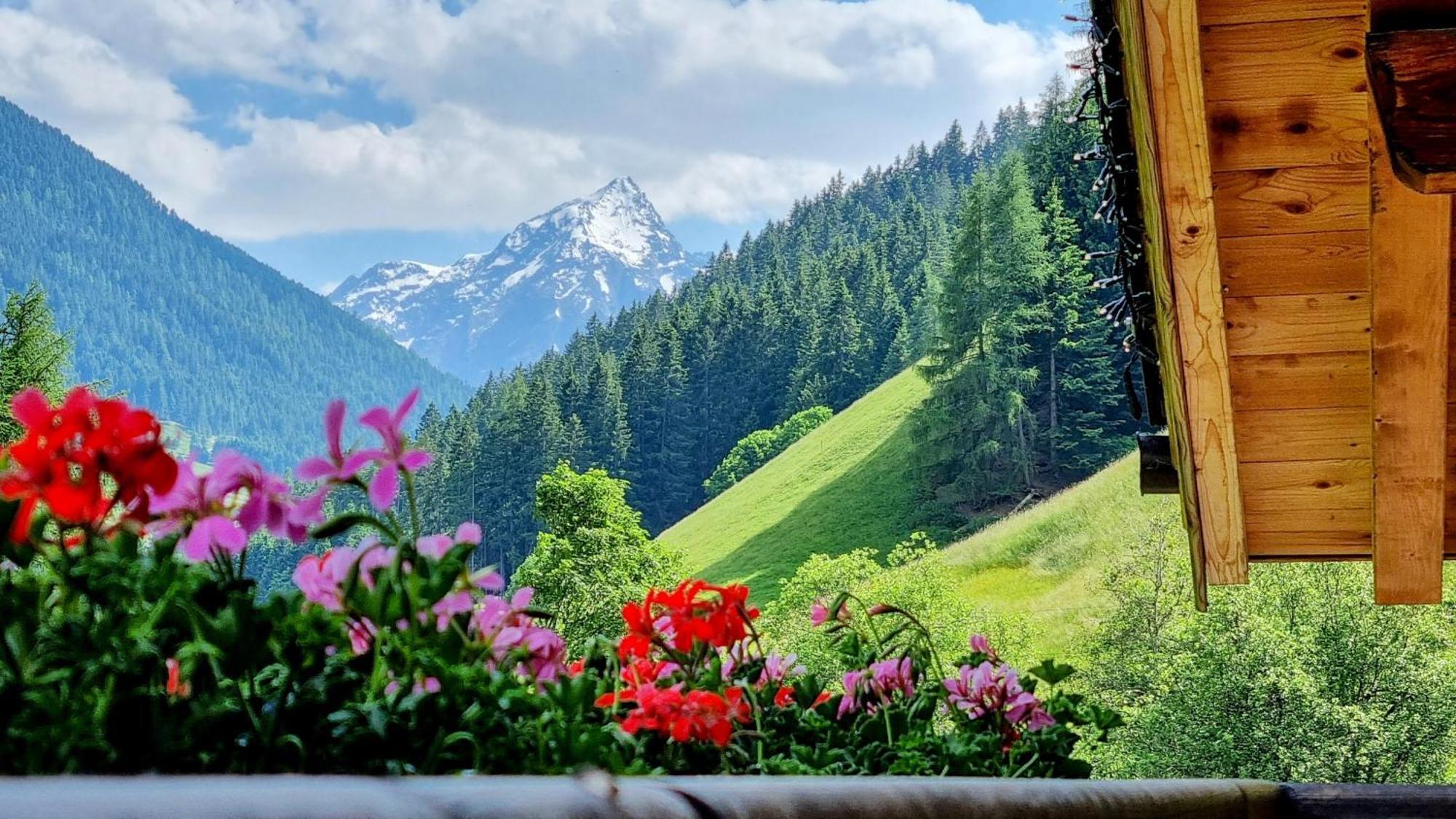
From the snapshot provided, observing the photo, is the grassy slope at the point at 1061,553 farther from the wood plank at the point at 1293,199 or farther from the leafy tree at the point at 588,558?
the wood plank at the point at 1293,199

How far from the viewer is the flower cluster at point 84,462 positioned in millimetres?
459

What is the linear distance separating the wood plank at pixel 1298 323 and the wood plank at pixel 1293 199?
0.34 feet

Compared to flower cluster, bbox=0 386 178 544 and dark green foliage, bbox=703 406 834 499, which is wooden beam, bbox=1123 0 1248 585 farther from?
dark green foliage, bbox=703 406 834 499

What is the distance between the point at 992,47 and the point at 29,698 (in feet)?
282

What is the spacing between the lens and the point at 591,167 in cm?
18075

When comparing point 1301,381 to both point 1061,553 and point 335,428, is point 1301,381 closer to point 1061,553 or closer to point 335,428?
point 335,428

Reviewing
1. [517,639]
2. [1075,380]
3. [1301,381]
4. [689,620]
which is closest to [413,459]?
[517,639]

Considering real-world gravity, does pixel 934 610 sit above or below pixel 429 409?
below

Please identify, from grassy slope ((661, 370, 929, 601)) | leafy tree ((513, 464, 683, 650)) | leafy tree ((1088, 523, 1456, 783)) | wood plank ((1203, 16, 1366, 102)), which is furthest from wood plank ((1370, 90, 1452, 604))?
grassy slope ((661, 370, 929, 601))

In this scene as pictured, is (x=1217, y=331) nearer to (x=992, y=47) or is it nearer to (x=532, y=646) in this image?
(x=532, y=646)

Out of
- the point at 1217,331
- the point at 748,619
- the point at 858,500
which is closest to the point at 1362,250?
the point at 1217,331

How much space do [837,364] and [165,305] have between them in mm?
80022

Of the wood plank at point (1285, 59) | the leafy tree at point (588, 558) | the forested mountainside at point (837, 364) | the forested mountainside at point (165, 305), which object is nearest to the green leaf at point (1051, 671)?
the wood plank at point (1285, 59)

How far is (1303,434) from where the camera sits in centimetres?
174
